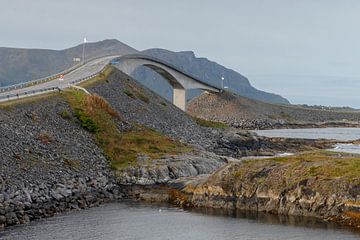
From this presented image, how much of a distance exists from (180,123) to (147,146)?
23.9m

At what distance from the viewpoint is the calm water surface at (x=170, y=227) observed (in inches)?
1586

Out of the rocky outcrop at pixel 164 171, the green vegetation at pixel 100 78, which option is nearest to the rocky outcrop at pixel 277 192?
the rocky outcrop at pixel 164 171

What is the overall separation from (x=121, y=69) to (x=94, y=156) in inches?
2529

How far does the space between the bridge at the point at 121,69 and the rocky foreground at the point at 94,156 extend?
157 inches

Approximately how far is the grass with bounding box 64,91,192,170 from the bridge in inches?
223

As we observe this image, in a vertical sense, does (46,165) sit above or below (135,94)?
below

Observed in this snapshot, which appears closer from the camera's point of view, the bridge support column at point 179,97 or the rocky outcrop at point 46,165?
the rocky outcrop at point 46,165

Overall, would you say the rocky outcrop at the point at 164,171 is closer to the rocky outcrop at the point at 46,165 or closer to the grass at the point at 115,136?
the grass at the point at 115,136

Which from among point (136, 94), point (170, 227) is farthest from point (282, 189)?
point (136, 94)

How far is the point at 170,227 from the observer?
43.5 meters

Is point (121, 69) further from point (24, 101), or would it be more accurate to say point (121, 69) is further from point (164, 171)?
point (164, 171)

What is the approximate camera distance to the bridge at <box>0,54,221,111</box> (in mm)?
80688

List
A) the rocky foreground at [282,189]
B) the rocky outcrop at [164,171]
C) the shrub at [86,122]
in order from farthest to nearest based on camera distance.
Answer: the shrub at [86,122] < the rocky outcrop at [164,171] < the rocky foreground at [282,189]

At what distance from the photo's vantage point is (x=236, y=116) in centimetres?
17888
